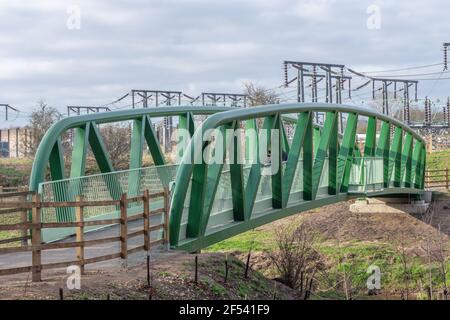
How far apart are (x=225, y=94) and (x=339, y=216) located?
40.6 m

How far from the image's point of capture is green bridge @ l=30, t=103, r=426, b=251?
53.1 feet

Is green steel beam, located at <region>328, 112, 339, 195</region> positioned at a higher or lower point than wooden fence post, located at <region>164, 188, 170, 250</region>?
higher

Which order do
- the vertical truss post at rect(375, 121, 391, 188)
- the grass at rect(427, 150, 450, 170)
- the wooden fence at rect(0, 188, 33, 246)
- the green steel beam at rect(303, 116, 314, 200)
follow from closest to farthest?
the wooden fence at rect(0, 188, 33, 246), the green steel beam at rect(303, 116, 314, 200), the vertical truss post at rect(375, 121, 391, 188), the grass at rect(427, 150, 450, 170)

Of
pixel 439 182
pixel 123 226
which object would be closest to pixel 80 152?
pixel 123 226

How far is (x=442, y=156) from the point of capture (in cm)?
6109

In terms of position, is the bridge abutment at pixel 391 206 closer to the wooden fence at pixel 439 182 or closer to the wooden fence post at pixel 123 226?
the wooden fence at pixel 439 182

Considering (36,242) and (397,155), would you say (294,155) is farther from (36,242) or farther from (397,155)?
(397,155)

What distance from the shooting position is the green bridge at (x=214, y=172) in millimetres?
16188

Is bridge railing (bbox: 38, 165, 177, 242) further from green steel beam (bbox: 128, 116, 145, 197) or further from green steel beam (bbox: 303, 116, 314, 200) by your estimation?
green steel beam (bbox: 303, 116, 314, 200)

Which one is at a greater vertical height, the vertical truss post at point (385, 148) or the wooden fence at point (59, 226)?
the vertical truss post at point (385, 148)

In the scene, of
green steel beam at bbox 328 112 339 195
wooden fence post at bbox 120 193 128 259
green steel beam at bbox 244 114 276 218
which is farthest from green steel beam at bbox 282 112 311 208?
wooden fence post at bbox 120 193 128 259

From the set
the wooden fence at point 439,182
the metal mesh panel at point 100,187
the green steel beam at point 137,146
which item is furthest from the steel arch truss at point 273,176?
the wooden fence at point 439,182

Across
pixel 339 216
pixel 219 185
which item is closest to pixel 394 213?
pixel 339 216

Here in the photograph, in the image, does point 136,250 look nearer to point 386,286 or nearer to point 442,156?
point 386,286
